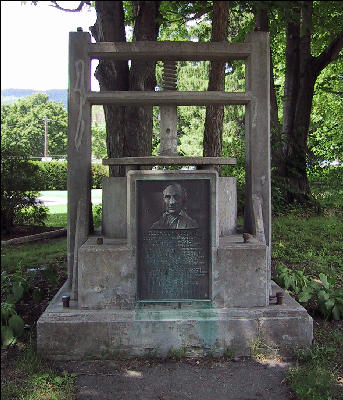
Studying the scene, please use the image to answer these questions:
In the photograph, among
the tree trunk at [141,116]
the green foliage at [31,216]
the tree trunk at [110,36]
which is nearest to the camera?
the tree trunk at [110,36]

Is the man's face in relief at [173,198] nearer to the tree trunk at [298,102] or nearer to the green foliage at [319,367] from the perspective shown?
the green foliage at [319,367]

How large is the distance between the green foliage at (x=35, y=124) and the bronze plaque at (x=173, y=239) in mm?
45981

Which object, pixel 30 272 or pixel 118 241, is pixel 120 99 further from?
pixel 30 272

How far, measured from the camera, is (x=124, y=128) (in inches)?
292

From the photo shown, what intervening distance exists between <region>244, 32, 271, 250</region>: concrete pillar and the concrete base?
1.12 metres

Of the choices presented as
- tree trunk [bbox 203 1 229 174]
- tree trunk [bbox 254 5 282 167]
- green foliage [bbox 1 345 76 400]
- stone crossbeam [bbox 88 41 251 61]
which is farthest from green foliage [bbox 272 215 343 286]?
green foliage [bbox 1 345 76 400]

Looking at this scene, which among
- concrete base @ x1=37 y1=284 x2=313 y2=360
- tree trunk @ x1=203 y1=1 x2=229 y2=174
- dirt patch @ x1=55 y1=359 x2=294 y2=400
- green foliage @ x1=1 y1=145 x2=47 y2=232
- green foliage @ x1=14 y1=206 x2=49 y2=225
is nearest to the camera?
dirt patch @ x1=55 y1=359 x2=294 y2=400

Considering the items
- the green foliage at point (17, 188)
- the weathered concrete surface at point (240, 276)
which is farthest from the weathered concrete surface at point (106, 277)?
the green foliage at point (17, 188)

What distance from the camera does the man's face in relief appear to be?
4473 millimetres

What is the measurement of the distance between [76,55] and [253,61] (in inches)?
75.5

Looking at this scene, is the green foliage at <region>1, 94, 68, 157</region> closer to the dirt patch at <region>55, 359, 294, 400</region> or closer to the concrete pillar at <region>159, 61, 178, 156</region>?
the concrete pillar at <region>159, 61, 178, 156</region>

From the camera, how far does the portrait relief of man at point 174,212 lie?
448 centimetres

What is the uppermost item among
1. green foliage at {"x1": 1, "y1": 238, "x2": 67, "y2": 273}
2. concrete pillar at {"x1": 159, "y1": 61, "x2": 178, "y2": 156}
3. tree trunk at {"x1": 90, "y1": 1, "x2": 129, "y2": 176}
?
tree trunk at {"x1": 90, "y1": 1, "x2": 129, "y2": 176}

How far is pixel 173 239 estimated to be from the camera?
4.53 meters
